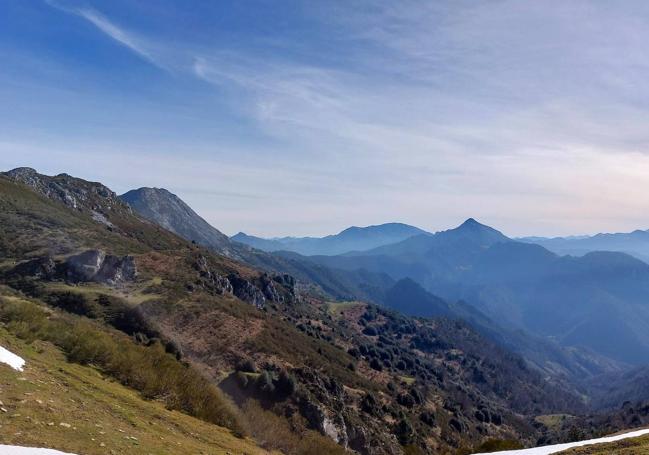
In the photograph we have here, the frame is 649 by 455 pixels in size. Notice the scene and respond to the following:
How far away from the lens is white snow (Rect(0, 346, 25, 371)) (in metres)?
24.0

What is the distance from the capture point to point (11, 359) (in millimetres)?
24703

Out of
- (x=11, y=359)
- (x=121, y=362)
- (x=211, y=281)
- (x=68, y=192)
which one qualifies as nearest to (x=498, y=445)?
(x=121, y=362)

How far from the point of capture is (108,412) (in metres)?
24.3

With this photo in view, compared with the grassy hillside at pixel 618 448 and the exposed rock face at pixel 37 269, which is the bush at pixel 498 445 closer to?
the grassy hillside at pixel 618 448

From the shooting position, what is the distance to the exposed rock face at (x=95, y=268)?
77.8m

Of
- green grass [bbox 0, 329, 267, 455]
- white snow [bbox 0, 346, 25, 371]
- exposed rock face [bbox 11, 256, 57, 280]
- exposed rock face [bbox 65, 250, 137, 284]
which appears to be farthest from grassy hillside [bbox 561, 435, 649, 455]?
exposed rock face [bbox 11, 256, 57, 280]

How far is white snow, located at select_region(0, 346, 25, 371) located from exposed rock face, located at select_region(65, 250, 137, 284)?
56.6 meters

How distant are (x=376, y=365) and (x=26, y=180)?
14154cm

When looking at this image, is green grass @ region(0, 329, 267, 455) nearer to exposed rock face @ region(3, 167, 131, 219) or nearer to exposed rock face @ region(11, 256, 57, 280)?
exposed rock face @ region(11, 256, 57, 280)

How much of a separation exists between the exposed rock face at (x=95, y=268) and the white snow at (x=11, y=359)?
5659cm

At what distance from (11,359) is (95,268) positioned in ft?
198

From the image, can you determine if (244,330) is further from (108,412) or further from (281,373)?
(108,412)

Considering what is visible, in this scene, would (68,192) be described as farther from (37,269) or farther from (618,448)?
(618,448)

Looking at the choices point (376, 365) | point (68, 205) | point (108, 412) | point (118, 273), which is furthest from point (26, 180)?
point (108, 412)
